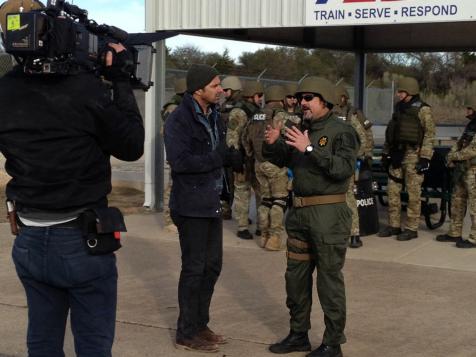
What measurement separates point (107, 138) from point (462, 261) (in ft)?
19.9

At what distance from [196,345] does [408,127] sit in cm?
494

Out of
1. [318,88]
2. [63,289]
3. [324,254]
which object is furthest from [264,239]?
[63,289]

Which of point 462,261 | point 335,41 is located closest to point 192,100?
point 462,261

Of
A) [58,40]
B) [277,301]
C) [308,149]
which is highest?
[58,40]

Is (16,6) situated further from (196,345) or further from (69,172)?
(196,345)

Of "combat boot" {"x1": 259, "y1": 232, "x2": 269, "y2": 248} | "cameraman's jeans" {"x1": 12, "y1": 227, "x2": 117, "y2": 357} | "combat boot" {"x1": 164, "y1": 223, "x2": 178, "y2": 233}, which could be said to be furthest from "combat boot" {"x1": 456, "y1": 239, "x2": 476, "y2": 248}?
"cameraman's jeans" {"x1": 12, "y1": 227, "x2": 117, "y2": 357}

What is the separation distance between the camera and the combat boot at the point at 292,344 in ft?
17.8

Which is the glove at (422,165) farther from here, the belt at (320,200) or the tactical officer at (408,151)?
the belt at (320,200)

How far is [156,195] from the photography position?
475 inches

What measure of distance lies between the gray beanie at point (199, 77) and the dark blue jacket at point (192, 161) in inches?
3.0

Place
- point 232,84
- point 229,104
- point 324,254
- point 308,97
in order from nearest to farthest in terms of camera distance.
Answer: point 324,254 → point 308,97 → point 232,84 → point 229,104

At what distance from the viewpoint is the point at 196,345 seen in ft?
17.9

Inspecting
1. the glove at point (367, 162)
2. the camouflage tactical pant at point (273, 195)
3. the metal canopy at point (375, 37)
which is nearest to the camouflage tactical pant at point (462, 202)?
the glove at point (367, 162)

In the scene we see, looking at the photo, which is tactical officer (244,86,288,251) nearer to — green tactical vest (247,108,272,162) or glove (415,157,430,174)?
green tactical vest (247,108,272,162)
